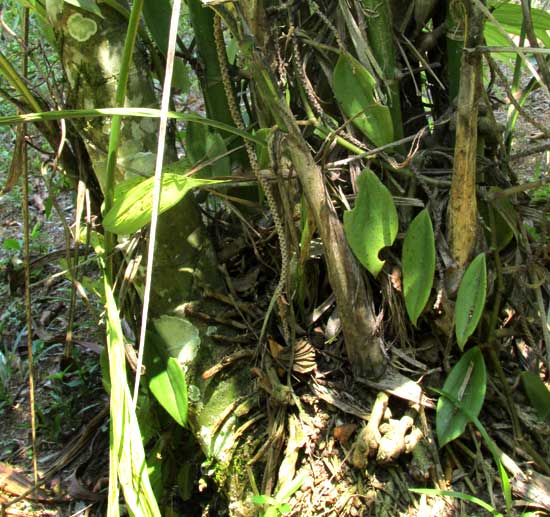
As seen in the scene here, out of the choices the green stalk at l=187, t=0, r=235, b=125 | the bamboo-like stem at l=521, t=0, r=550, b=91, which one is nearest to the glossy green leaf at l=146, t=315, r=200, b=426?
the green stalk at l=187, t=0, r=235, b=125

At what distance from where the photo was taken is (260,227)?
0.95 metres

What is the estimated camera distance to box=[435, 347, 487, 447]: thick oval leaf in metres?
0.83

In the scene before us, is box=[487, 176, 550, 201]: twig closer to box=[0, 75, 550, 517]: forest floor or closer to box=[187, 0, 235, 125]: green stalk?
box=[0, 75, 550, 517]: forest floor

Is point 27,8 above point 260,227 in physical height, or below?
above

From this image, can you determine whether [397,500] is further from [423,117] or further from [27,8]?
[27,8]

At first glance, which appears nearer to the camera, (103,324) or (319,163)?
(319,163)

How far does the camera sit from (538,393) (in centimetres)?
87

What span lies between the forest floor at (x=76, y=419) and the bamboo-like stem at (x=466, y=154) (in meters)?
0.18

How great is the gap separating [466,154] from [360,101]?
146 millimetres

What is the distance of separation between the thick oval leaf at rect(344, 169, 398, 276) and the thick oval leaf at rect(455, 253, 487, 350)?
106 mm

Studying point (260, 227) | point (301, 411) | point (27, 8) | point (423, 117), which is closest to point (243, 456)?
point (301, 411)

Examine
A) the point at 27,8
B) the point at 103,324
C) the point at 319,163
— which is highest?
the point at 27,8

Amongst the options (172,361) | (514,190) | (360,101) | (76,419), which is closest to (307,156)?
(360,101)

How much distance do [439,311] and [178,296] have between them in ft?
1.20
